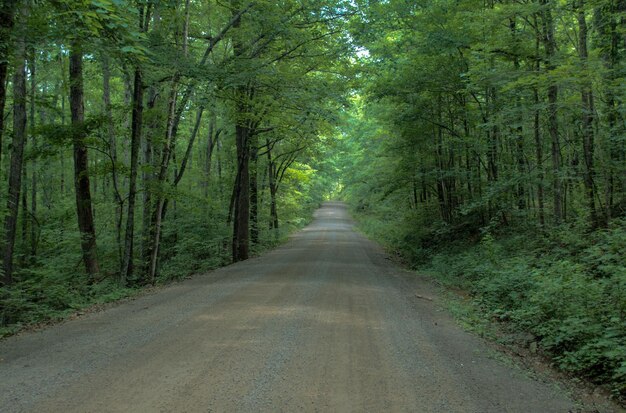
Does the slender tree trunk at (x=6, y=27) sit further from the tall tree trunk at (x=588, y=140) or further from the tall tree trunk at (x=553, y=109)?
the tall tree trunk at (x=588, y=140)

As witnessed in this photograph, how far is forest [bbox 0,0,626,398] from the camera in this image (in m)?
6.58

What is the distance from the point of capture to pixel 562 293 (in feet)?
20.1

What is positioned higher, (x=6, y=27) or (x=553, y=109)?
(x=6, y=27)

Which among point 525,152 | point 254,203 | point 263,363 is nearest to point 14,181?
point 263,363

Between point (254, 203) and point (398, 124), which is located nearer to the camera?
point (398, 124)

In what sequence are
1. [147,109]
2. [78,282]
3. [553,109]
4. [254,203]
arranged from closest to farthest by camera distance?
[553,109] < [78,282] < [147,109] < [254,203]

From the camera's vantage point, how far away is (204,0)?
14.2 m

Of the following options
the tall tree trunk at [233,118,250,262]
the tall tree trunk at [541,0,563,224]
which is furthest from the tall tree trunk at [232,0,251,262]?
the tall tree trunk at [541,0,563,224]

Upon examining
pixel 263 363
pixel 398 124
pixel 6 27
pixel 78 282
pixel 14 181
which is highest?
pixel 398 124

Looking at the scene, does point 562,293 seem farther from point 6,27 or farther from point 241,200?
point 241,200

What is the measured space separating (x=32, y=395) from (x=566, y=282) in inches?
289

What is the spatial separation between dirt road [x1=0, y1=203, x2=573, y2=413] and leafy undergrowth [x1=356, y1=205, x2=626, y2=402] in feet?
2.69

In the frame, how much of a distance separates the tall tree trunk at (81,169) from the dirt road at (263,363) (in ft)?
16.4

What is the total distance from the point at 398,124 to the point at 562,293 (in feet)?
37.3
